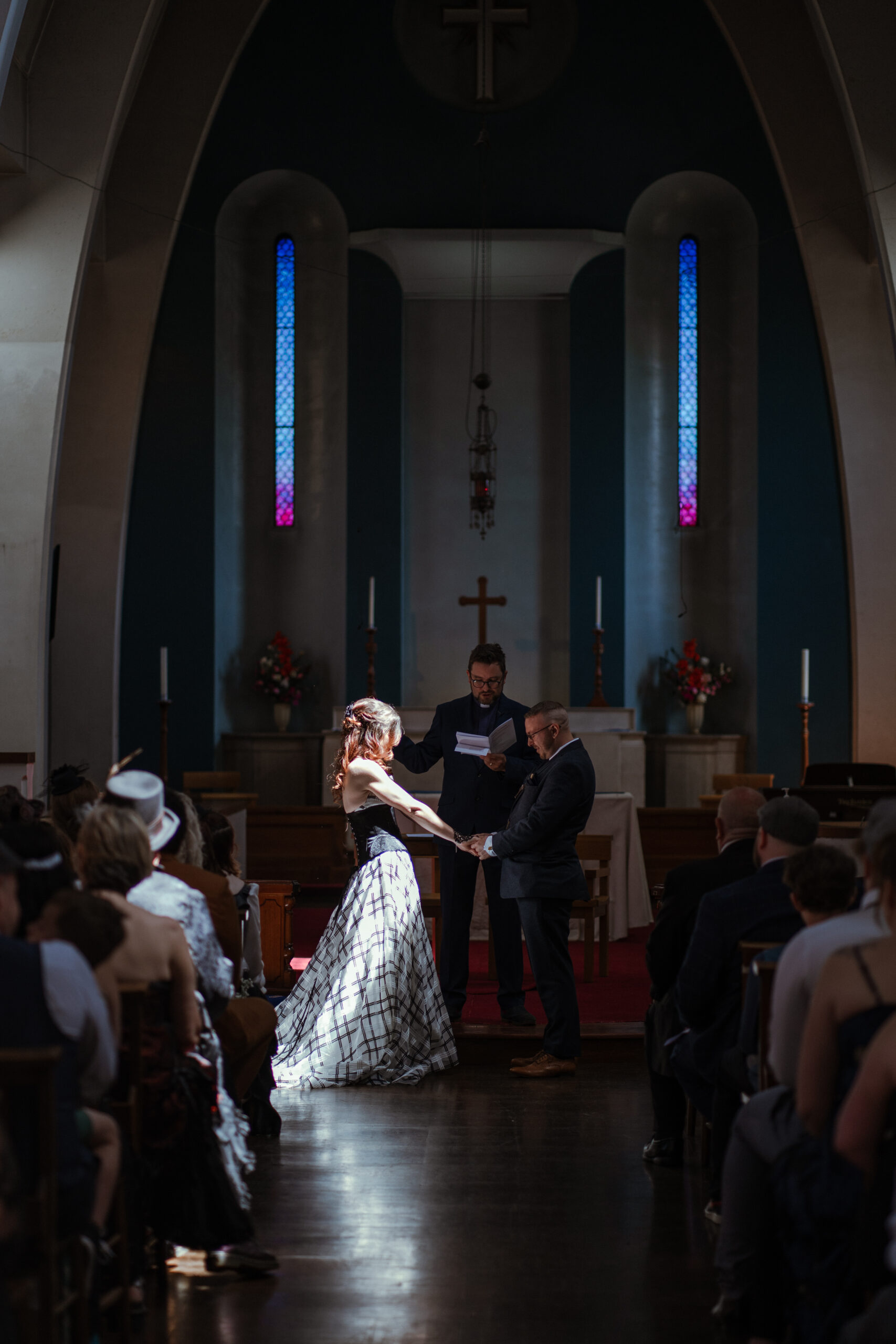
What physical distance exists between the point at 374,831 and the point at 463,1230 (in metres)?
2.01

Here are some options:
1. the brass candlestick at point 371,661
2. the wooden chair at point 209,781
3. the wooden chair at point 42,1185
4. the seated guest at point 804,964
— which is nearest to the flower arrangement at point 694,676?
the brass candlestick at point 371,661

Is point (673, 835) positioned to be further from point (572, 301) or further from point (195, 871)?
point (195, 871)

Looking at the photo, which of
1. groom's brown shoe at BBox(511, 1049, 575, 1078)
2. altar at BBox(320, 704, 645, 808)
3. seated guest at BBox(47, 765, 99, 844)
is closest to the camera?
seated guest at BBox(47, 765, 99, 844)

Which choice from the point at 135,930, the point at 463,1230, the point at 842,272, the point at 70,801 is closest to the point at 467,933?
the point at 70,801

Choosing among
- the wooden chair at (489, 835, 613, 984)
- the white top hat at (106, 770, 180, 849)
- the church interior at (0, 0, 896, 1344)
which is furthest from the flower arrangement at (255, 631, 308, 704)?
the white top hat at (106, 770, 180, 849)

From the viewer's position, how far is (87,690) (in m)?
11.1

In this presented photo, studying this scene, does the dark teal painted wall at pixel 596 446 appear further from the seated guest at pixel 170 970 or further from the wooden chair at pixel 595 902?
the seated guest at pixel 170 970

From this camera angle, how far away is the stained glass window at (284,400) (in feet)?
41.2

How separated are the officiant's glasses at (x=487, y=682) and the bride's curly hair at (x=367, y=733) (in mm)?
804

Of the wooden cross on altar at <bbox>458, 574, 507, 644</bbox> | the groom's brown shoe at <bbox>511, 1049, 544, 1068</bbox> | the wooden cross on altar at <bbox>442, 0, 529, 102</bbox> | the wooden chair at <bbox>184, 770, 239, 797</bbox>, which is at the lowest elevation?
the groom's brown shoe at <bbox>511, 1049, 544, 1068</bbox>

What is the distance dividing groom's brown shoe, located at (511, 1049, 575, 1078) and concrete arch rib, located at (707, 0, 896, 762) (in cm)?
600

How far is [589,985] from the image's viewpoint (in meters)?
6.99

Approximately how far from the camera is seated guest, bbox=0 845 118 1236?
91.0 inches

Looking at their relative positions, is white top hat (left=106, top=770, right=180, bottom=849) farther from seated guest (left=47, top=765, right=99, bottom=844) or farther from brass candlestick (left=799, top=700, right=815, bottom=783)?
brass candlestick (left=799, top=700, right=815, bottom=783)
